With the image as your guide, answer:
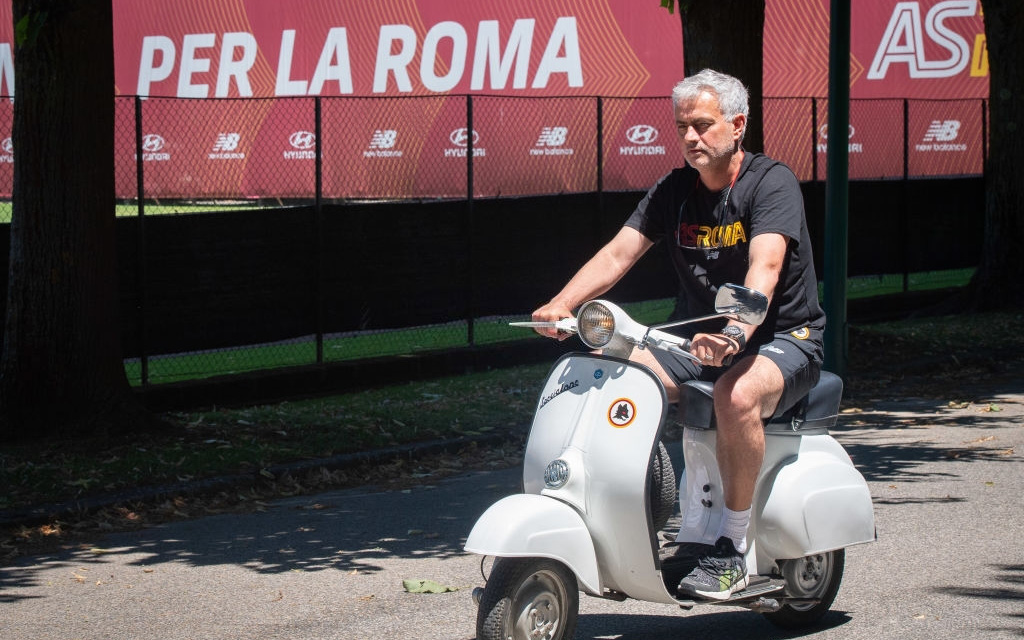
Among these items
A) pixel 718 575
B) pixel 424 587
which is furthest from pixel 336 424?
pixel 718 575

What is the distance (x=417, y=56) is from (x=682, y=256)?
24.2 m

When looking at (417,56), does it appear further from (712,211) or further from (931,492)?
(712,211)

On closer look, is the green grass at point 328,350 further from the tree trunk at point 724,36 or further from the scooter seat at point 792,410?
the scooter seat at point 792,410

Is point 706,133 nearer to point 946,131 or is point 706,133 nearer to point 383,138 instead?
point 946,131

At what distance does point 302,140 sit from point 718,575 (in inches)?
991

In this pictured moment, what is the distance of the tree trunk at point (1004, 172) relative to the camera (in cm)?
A: 1616

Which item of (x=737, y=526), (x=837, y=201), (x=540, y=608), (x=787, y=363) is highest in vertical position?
(x=837, y=201)

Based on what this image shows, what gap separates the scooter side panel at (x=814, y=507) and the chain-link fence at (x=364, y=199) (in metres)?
6.37

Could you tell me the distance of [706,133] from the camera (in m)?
4.89

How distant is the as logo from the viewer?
24.7 metres

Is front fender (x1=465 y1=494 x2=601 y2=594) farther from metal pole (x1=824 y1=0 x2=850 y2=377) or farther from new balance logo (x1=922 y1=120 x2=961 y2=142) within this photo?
new balance logo (x1=922 y1=120 x2=961 y2=142)

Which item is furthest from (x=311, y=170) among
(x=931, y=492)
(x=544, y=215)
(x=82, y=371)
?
(x=931, y=492)

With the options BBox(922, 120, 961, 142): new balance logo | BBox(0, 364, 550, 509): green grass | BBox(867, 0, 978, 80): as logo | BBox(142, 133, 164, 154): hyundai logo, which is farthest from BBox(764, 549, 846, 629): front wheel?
BBox(142, 133, 164, 154): hyundai logo

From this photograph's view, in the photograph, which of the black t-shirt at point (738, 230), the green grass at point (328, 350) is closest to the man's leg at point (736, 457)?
the black t-shirt at point (738, 230)
